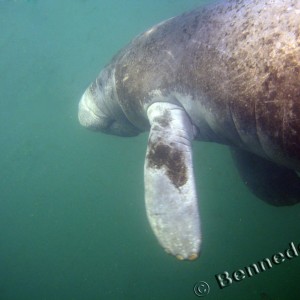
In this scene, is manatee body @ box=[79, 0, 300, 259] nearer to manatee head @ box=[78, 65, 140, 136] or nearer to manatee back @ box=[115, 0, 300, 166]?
manatee back @ box=[115, 0, 300, 166]

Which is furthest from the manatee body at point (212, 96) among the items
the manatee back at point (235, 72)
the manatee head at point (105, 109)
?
the manatee head at point (105, 109)

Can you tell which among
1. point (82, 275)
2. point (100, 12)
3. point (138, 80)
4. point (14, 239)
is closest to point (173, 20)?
point (138, 80)

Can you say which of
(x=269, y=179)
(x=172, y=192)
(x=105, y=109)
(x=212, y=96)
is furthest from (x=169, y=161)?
(x=105, y=109)

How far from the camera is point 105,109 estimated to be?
596 centimetres

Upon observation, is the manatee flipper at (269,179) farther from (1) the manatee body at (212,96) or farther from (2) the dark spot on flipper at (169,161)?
(2) the dark spot on flipper at (169,161)

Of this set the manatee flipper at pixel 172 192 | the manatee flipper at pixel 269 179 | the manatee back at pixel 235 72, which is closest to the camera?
the manatee back at pixel 235 72

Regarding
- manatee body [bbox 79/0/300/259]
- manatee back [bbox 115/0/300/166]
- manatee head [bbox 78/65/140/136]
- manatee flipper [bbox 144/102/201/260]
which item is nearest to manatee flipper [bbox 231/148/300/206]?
manatee body [bbox 79/0/300/259]

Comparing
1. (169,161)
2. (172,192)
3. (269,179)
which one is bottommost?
(172,192)

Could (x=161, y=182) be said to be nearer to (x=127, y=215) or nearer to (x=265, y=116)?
(x=265, y=116)

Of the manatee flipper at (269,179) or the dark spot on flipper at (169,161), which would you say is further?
the manatee flipper at (269,179)

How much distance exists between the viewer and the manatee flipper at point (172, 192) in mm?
2998

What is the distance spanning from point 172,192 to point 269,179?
2.36 m

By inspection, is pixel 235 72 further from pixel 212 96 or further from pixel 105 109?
pixel 105 109

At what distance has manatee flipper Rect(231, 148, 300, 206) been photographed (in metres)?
4.58
